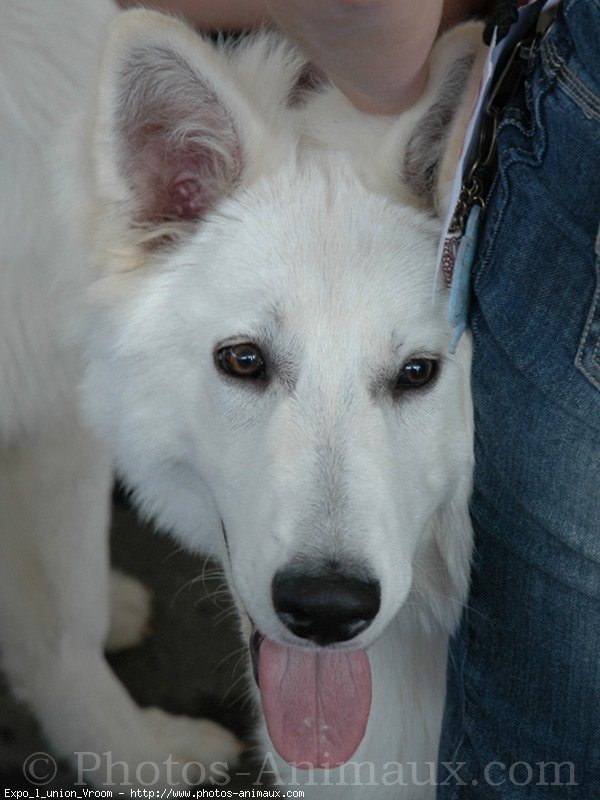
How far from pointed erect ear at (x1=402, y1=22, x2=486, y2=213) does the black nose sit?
0.61 meters

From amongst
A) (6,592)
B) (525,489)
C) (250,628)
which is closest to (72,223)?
(250,628)

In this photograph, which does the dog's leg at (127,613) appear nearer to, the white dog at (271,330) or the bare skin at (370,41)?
the white dog at (271,330)

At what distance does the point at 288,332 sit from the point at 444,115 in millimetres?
416

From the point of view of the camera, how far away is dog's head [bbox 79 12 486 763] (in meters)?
1.47

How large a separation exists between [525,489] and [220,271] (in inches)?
24.1

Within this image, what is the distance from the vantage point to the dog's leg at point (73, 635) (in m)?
2.33

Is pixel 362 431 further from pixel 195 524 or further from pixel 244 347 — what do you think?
pixel 195 524

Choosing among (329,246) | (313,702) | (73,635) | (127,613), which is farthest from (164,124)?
(127,613)

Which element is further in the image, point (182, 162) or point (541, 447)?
point (182, 162)

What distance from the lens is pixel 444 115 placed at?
5.15ft

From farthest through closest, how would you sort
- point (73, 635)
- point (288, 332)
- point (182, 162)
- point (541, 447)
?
1. point (73, 635)
2. point (182, 162)
3. point (288, 332)
4. point (541, 447)

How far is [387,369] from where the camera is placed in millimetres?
1544

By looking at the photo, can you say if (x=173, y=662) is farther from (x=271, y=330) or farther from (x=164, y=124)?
(x=164, y=124)

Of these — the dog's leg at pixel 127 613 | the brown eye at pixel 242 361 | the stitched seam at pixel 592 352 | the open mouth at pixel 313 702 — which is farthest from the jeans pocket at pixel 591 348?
the dog's leg at pixel 127 613
